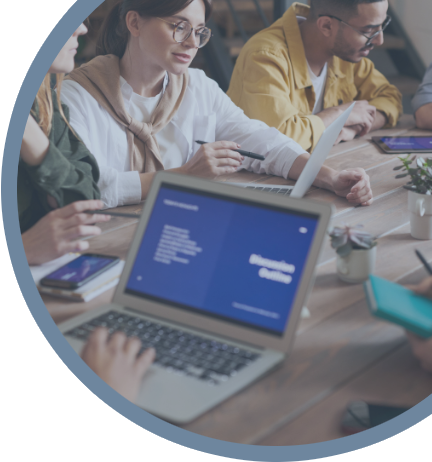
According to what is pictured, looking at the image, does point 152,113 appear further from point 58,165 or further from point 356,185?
point 356,185

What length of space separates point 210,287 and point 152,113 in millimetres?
958

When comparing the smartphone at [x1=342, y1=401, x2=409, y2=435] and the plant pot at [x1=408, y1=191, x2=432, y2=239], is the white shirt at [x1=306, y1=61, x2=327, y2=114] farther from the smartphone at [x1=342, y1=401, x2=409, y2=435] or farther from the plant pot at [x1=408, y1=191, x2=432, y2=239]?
the smartphone at [x1=342, y1=401, x2=409, y2=435]

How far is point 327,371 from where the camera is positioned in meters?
0.69

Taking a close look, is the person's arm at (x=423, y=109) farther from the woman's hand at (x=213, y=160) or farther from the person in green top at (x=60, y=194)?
the person in green top at (x=60, y=194)

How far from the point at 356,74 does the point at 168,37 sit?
115cm

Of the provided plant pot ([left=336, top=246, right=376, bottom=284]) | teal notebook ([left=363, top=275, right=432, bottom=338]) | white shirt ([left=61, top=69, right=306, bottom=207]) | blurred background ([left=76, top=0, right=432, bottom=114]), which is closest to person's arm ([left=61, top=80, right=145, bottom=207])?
white shirt ([left=61, top=69, right=306, bottom=207])

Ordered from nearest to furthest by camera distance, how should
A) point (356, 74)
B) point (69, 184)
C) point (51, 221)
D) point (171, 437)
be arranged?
point (171, 437) → point (51, 221) → point (69, 184) → point (356, 74)

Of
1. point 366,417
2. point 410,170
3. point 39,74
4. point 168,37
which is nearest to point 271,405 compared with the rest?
point 366,417

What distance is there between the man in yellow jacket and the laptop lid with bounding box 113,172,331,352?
1.04 m

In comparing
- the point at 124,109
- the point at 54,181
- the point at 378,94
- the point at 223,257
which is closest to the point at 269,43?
the point at 378,94

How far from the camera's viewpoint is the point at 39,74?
1.07 metres

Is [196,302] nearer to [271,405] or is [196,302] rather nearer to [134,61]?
[271,405]

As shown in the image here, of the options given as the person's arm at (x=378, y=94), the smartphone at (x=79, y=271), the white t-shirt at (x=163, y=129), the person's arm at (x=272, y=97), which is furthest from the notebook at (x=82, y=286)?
the person's arm at (x=378, y=94)

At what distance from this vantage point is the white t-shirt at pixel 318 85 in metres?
2.13
